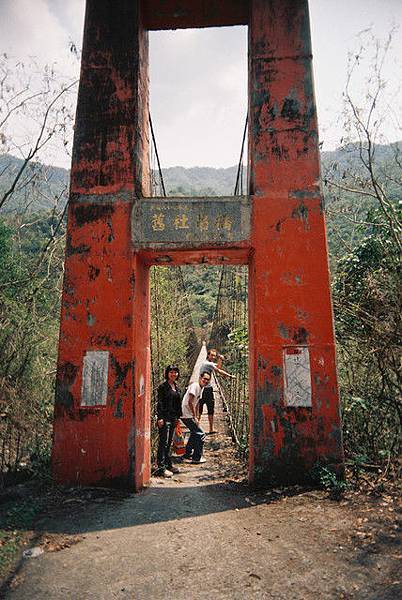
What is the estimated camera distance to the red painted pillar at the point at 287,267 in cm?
399

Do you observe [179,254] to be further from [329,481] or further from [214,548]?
[214,548]

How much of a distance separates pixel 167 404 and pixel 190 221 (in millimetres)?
2447

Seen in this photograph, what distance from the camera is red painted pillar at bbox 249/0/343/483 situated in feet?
13.1

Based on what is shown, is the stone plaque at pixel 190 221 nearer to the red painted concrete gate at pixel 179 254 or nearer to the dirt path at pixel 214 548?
the red painted concrete gate at pixel 179 254

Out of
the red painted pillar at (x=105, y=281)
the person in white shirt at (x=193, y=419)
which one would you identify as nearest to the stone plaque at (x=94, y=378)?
the red painted pillar at (x=105, y=281)

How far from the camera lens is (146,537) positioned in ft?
9.81

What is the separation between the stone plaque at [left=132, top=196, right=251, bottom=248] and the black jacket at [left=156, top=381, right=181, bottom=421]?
6.69 ft

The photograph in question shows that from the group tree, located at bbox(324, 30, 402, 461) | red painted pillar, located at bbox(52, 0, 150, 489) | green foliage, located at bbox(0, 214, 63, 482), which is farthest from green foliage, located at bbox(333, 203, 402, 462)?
green foliage, located at bbox(0, 214, 63, 482)

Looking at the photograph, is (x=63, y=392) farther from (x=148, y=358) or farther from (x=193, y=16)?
(x=193, y=16)

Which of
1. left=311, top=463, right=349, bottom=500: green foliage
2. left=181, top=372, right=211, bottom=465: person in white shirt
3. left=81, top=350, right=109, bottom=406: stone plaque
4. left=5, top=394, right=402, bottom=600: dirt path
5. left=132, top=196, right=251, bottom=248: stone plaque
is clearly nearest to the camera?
left=5, top=394, right=402, bottom=600: dirt path

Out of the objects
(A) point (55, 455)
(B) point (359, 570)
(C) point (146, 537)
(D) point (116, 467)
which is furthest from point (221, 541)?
(A) point (55, 455)

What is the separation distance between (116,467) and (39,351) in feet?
8.68

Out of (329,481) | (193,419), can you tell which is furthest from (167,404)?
(329,481)

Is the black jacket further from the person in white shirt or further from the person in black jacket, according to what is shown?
the person in white shirt
